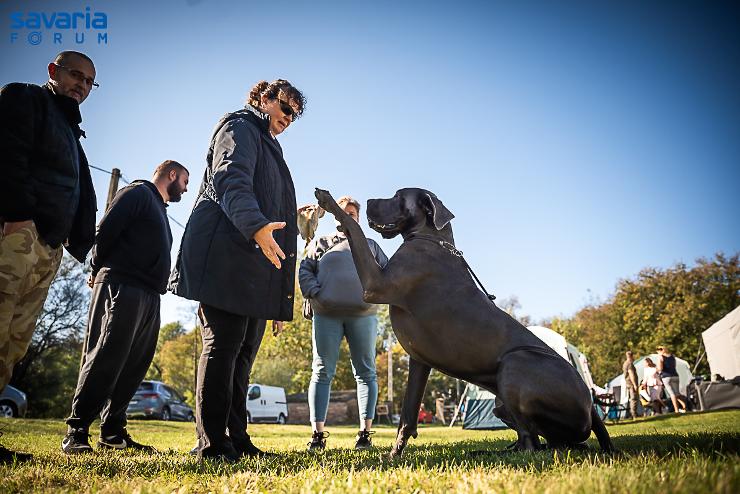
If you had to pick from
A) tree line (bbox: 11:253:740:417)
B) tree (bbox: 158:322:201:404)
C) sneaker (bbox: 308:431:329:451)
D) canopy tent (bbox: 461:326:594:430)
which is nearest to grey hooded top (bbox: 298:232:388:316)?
sneaker (bbox: 308:431:329:451)

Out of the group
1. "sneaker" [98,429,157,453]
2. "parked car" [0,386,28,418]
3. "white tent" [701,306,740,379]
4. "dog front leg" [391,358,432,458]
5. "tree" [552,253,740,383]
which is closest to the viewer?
"dog front leg" [391,358,432,458]

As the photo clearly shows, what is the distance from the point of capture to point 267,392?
23.9 metres

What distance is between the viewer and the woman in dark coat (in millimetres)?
2758

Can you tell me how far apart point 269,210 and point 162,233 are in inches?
63.1

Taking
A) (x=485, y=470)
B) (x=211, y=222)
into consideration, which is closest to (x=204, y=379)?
(x=211, y=222)

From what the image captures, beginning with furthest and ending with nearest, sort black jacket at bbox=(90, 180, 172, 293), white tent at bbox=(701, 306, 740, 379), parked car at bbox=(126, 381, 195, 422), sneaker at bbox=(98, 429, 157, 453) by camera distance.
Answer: parked car at bbox=(126, 381, 195, 422) → white tent at bbox=(701, 306, 740, 379) → black jacket at bbox=(90, 180, 172, 293) → sneaker at bbox=(98, 429, 157, 453)

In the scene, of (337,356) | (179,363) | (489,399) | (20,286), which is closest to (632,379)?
(489,399)

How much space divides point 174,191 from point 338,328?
6.86 feet

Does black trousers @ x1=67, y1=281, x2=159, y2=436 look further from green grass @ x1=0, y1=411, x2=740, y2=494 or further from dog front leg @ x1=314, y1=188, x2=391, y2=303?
dog front leg @ x1=314, y1=188, x2=391, y2=303

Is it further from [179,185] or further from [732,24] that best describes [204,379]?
[732,24]

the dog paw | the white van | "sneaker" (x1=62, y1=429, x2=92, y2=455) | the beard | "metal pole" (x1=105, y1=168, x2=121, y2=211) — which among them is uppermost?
"metal pole" (x1=105, y1=168, x2=121, y2=211)

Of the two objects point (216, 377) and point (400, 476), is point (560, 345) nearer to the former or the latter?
point (216, 377)

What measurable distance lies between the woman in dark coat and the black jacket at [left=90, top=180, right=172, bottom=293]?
1260 millimetres

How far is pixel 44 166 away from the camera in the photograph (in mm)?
2883
